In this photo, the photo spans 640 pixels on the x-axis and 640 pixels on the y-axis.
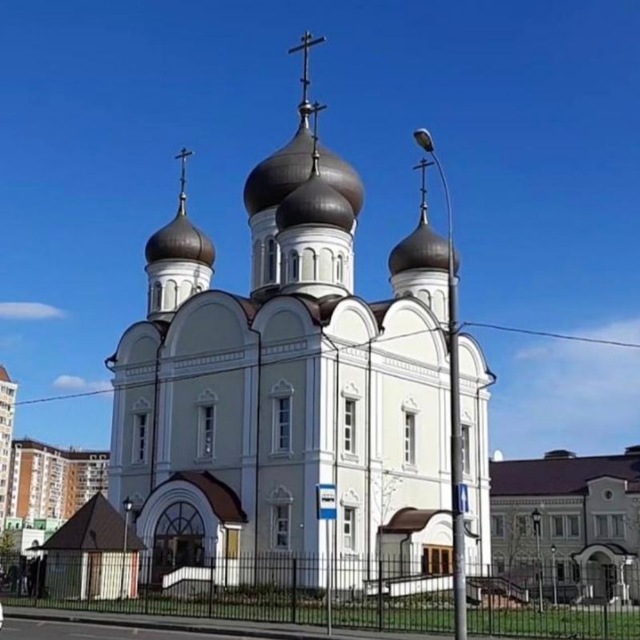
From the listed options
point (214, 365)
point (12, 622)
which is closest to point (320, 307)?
point (214, 365)

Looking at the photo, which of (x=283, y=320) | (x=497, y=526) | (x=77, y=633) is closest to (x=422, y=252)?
(x=283, y=320)

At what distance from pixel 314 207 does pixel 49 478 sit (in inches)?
4522

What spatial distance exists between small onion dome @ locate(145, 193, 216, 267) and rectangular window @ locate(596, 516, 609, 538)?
89.7 feet

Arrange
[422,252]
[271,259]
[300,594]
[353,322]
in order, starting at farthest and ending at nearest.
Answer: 1. [422,252]
2. [271,259]
3. [353,322]
4. [300,594]

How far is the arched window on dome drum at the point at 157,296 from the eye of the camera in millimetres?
41562

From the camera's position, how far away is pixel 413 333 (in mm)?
37562

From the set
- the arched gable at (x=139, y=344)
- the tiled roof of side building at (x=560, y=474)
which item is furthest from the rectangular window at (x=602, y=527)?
the arched gable at (x=139, y=344)

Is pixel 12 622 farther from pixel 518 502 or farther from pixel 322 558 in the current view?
pixel 518 502

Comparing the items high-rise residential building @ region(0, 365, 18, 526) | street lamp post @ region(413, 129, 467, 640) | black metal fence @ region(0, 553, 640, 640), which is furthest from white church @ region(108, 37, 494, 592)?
high-rise residential building @ region(0, 365, 18, 526)

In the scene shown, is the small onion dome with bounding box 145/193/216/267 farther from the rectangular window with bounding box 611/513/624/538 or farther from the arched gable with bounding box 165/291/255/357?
the rectangular window with bounding box 611/513/624/538

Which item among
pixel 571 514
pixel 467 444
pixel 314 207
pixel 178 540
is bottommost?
pixel 178 540

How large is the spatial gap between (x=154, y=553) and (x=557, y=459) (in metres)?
33.0

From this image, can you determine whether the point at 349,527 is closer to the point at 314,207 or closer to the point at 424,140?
the point at 314,207

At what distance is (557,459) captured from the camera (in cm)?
6059
